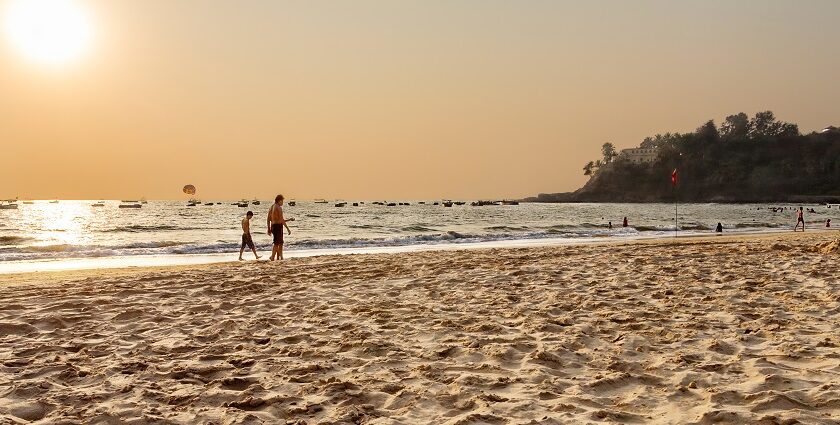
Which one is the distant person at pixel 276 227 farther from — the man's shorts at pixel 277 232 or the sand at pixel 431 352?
the sand at pixel 431 352

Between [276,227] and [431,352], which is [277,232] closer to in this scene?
[276,227]

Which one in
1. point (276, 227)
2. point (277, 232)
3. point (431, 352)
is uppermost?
point (276, 227)

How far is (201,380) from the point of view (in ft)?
17.0

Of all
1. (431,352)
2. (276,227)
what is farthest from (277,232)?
(431,352)

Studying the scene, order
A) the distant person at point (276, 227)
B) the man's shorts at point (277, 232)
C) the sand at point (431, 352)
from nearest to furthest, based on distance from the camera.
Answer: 1. the sand at point (431, 352)
2. the distant person at point (276, 227)
3. the man's shorts at point (277, 232)

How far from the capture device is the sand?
14.6 ft

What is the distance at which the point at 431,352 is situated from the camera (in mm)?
6027

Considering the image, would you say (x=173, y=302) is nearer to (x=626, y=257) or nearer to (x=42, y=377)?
(x=42, y=377)

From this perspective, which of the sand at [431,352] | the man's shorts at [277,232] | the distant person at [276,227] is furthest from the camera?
the man's shorts at [277,232]

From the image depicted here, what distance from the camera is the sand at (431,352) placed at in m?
4.44

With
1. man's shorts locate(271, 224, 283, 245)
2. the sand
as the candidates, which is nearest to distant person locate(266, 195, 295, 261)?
man's shorts locate(271, 224, 283, 245)

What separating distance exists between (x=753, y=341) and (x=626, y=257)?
9.41 metres

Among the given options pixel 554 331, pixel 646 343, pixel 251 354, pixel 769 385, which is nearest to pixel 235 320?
pixel 251 354

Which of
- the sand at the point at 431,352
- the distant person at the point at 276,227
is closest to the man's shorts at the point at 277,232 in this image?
the distant person at the point at 276,227
